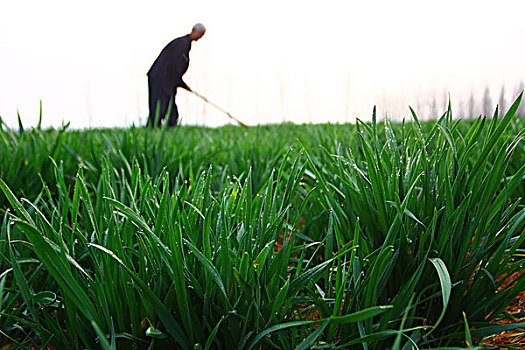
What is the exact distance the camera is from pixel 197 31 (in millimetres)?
8078

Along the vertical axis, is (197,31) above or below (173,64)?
above

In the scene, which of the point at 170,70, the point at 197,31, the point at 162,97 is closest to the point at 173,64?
the point at 170,70

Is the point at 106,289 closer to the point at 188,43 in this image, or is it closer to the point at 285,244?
the point at 285,244

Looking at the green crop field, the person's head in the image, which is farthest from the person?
the green crop field

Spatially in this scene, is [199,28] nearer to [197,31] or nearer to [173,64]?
[197,31]

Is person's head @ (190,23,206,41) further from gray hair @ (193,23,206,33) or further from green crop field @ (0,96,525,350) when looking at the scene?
green crop field @ (0,96,525,350)

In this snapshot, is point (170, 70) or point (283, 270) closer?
point (283, 270)

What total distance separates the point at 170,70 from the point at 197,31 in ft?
3.11

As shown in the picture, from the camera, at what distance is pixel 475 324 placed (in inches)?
31.3

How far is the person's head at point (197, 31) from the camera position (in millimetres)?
8062

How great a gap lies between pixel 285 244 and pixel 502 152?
0.44 metres

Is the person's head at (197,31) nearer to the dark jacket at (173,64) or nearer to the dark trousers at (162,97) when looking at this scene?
the dark jacket at (173,64)

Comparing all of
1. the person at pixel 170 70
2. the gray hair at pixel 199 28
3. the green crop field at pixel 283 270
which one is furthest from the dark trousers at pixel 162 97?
the green crop field at pixel 283 270

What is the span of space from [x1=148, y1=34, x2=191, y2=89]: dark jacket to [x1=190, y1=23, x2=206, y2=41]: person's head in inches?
4.6
